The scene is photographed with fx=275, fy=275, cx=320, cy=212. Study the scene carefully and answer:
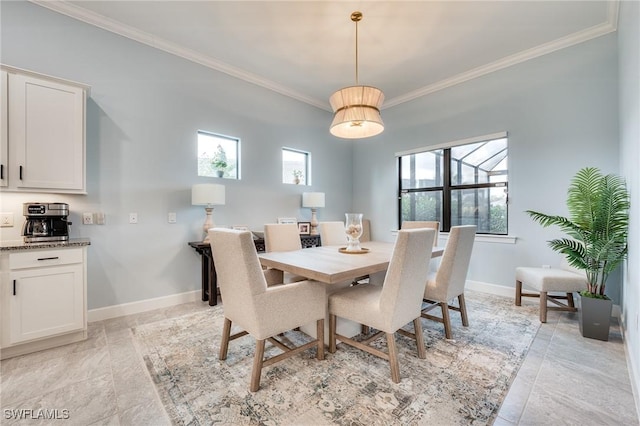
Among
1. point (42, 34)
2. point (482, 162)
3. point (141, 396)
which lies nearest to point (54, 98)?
point (42, 34)

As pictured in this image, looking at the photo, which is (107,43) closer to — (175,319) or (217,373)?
(175,319)

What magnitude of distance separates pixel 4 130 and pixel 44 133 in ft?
0.70

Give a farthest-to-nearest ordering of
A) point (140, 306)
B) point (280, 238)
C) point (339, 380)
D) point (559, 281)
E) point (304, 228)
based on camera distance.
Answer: point (304, 228)
point (140, 306)
point (280, 238)
point (559, 281)
point (339, 380)

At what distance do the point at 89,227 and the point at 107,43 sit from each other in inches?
72.3

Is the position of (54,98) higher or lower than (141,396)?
higher

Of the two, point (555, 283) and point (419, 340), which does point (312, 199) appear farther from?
point (555, 283)

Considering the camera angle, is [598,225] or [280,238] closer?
[598,225]

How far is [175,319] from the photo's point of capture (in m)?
2.68

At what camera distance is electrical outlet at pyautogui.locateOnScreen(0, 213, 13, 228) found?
225 centimetres

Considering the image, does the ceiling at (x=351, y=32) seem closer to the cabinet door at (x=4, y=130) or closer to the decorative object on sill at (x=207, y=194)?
the cabinet door at (x=4, y=130)

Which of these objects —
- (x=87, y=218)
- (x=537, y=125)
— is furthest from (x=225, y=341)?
(x=537, y=125)

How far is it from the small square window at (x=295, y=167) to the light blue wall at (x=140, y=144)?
1.39 ft

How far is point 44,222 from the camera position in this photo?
2277mm

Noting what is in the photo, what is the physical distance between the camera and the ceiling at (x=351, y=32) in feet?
8.21
